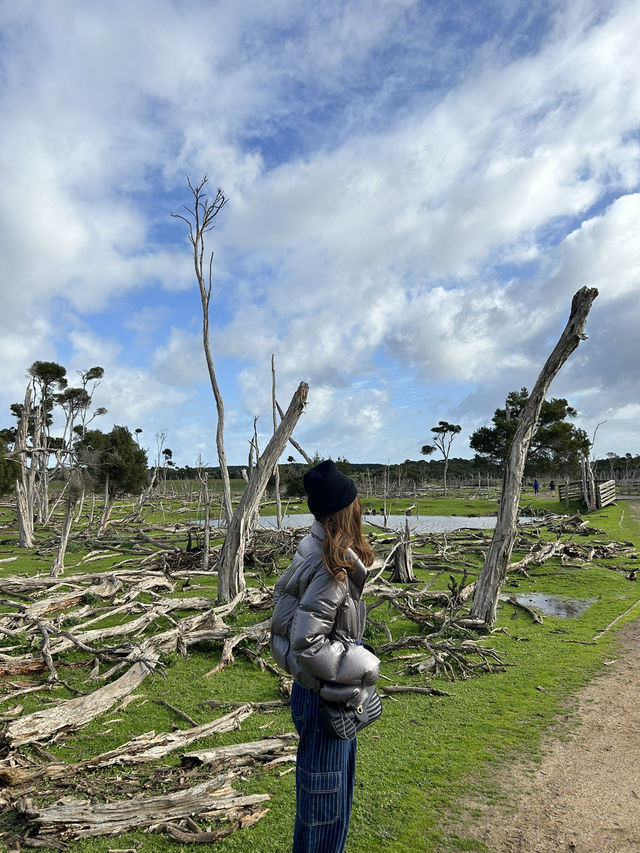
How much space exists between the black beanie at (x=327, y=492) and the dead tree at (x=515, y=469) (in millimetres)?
7324

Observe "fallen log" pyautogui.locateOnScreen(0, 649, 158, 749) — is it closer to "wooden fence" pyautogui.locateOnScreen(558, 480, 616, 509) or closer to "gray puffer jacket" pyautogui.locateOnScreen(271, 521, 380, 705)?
"gray puffer jacket" pyautogui.locateOnScreen(271, 521, 380, 705)

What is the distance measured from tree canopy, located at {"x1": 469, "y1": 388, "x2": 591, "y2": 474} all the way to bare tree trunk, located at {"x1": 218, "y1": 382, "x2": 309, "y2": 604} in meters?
41.6

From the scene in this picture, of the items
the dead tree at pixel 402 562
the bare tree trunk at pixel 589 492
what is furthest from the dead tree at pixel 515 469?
the bare tree trunk at pixel 589 492

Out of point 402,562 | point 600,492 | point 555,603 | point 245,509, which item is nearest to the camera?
point 245,509

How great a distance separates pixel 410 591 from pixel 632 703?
5235mm

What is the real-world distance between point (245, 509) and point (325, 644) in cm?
811

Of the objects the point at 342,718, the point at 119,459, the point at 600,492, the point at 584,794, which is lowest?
the point at 584,794

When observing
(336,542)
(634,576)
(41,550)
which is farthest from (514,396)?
(336,542)

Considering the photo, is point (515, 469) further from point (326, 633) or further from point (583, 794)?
point (326, 633)

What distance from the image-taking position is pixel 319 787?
111 inches

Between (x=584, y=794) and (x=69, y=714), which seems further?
(x=69, y=714)

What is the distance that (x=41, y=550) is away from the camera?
20547 millimetres

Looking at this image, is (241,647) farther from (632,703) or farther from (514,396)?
(514,396)

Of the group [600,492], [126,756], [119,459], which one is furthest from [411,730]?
[600,492]
